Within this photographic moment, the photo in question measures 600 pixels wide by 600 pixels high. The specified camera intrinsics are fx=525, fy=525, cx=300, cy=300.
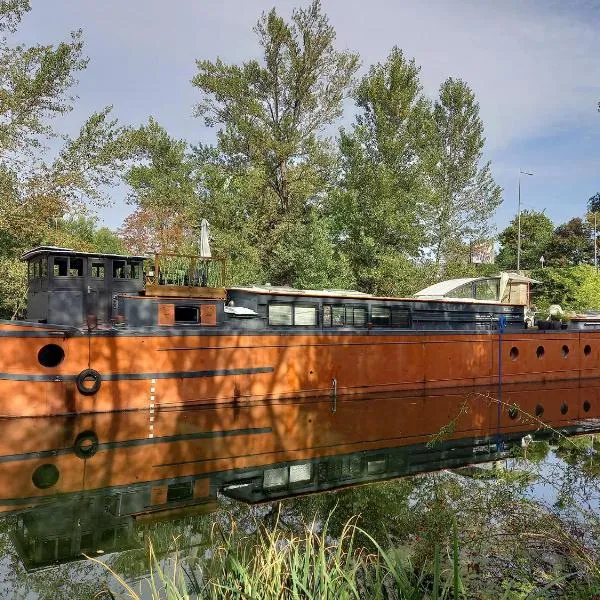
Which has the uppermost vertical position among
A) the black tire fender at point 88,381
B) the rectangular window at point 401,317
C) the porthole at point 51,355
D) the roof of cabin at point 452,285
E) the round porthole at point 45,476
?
the roof of cabin at point 452,285

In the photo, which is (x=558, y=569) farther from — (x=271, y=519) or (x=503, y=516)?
(x=271, y=519)

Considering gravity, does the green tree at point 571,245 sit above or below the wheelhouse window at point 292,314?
above

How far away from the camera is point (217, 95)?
29.1 meters

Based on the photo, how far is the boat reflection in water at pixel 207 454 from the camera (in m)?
7.68

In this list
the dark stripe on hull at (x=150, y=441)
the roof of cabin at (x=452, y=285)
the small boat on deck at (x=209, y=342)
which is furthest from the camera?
the roof of cabin at (x=452, y=285)

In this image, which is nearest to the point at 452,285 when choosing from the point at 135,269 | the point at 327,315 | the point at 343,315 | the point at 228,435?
the point at 343,315

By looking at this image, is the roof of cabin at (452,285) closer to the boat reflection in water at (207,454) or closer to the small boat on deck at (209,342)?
the small boat on deck at (209,342)

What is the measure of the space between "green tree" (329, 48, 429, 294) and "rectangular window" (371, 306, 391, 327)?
10.1 meters

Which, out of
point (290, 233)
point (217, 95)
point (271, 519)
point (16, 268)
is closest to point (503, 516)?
point (271, 519)

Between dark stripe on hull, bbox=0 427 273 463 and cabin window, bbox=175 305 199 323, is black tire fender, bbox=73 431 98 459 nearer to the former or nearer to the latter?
dark stripe on hull, bbox=0 427 273 463

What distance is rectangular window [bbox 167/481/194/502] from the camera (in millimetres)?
8523

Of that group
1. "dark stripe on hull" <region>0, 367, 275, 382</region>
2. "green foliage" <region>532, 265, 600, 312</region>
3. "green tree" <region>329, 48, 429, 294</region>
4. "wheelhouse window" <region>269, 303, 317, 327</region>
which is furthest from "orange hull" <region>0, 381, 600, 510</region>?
"green foliage" <region>532, 265, 600, 312</region>

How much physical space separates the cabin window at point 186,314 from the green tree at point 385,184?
1518 cm

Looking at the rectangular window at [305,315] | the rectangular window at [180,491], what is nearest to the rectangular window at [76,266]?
the rectangular window at [305,315]
